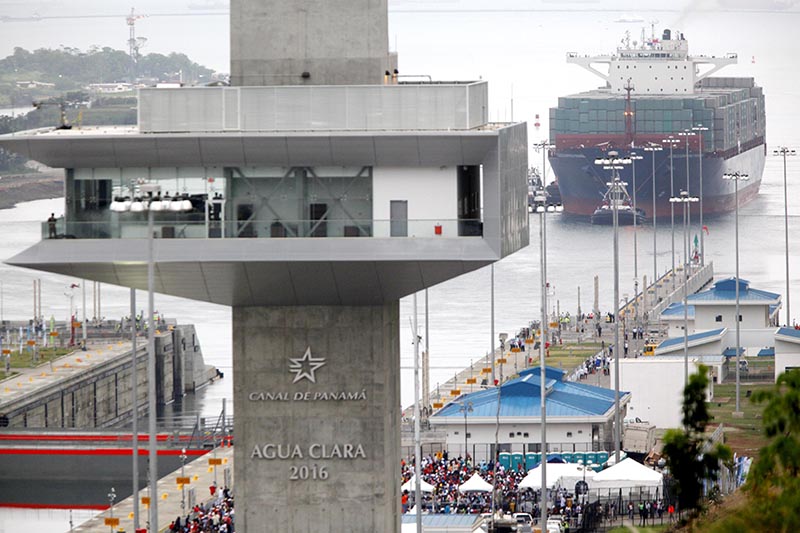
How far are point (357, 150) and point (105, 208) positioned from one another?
3.77m

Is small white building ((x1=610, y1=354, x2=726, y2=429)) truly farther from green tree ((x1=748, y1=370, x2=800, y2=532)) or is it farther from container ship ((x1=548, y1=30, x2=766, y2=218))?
container ship ((x1=548, y1=30, x2=766, y2=218))

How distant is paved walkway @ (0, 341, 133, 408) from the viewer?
83125 mm

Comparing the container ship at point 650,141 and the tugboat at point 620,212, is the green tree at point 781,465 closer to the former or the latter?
the tugboat at point 620,212

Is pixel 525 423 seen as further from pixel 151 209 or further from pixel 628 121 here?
pixel 628 121

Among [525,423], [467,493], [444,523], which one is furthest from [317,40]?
[525,423]

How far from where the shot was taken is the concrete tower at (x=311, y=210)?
98.0 ft

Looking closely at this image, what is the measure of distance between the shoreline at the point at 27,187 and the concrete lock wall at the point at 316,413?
158 metres

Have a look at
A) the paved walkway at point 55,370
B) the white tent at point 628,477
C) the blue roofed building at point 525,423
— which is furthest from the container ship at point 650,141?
the white tent at point 628,477

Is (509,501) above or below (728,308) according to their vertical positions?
below

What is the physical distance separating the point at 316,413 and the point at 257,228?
3.06 m

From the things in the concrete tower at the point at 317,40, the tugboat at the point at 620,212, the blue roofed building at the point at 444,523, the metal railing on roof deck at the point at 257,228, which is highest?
the concrete tower at the point at 317,40

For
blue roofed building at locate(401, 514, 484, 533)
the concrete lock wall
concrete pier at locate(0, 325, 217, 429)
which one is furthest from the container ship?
the concrete lock wall

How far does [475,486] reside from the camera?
158 feet

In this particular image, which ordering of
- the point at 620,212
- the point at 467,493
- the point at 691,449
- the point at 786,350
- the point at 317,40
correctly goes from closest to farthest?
the point at 691,449 → the point at 317,40 → the point at 467,493 → the point at 786,350 → the point at 620,212
